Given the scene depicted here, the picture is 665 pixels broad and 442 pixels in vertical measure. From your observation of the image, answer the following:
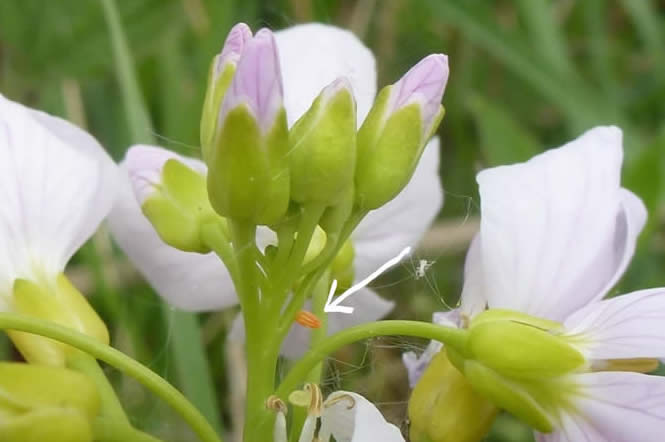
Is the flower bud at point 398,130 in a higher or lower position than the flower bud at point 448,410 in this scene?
higher

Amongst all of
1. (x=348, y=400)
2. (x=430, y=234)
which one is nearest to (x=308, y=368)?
(x=348, y=400)

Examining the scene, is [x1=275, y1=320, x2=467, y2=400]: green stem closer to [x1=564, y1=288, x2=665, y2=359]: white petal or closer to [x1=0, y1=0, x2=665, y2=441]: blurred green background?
[x1=564, y1=288, x2=665, y2=359]: white petal

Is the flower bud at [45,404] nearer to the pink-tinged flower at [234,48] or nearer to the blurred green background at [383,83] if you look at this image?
the pink-tinged flower at [234,48]

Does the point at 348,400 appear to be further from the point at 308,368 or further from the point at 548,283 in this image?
the point at 548,283

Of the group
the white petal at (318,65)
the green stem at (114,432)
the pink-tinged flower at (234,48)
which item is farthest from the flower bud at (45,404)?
the white petal at (318,65)

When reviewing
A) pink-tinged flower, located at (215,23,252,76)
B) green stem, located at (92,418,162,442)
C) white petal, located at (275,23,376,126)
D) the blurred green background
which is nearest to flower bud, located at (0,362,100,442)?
green stem, located at (92,418,162,442)
